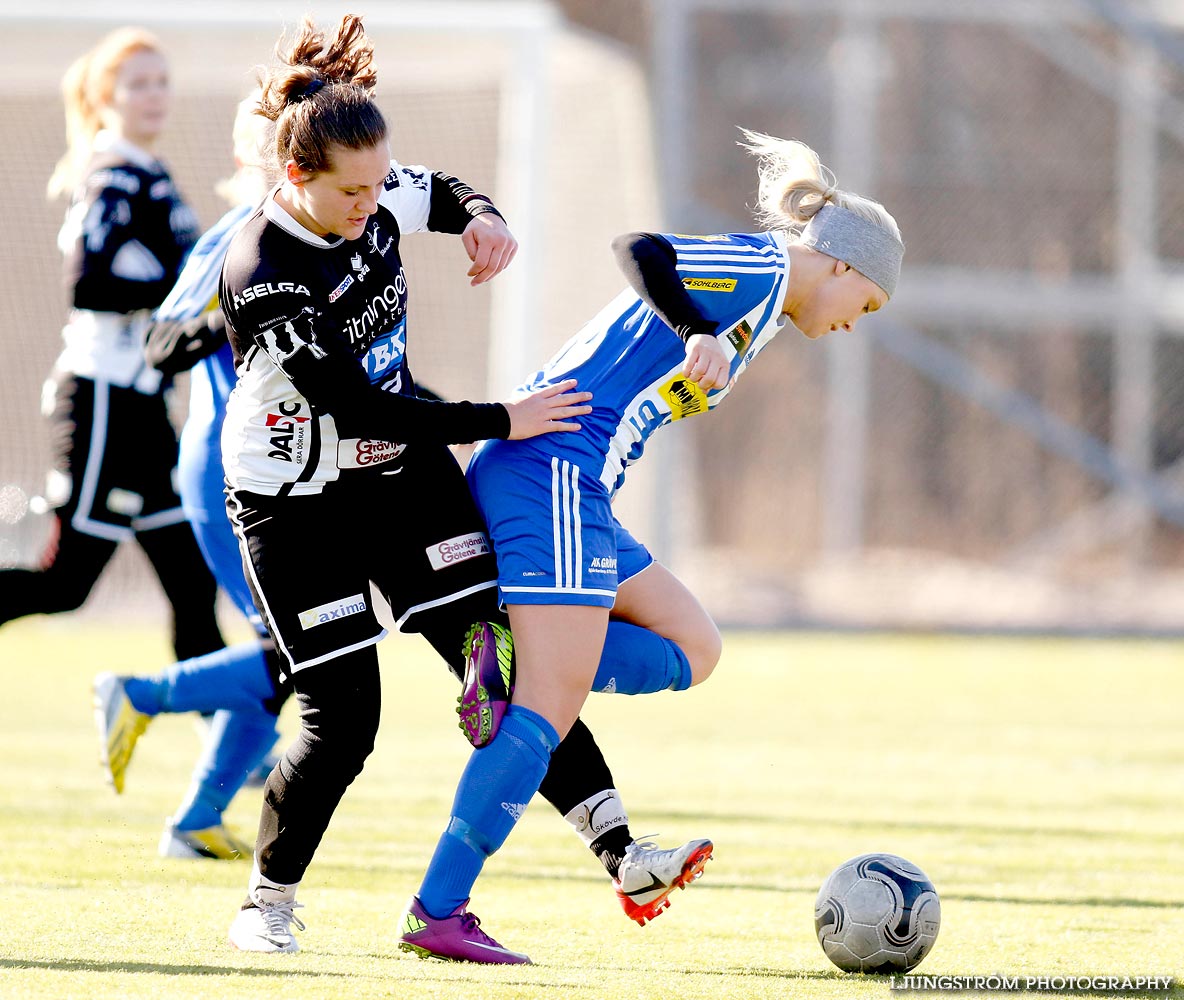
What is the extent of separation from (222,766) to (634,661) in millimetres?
1372

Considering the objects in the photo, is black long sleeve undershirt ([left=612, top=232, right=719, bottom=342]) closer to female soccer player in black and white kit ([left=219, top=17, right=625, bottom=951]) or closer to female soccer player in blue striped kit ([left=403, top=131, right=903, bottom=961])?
female soccer player in blue striped kit ([left=403, top=131, right=903, bottom=961])

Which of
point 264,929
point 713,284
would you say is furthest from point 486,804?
point 713,284

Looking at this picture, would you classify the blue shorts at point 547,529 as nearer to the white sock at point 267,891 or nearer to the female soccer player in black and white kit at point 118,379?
the white sock at point 267,891

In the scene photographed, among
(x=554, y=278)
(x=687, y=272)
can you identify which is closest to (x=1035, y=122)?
(x=554, y=278)

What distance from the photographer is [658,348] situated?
370 centimetres

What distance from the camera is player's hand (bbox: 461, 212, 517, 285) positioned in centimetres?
378

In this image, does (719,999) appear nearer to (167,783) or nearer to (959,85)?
(167,783)

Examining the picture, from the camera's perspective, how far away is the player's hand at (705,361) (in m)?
3.41

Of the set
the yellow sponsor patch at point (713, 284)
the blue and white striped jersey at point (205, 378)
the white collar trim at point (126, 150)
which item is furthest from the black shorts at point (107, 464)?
the yellow sponsor patch at point (713, 284)

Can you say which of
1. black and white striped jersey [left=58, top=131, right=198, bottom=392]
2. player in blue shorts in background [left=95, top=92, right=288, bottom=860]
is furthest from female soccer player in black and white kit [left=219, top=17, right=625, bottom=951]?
black and white striped jersey [left=58, top=131, right=198, bottom=392]

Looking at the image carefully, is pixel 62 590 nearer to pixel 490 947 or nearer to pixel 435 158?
pixel 490 947

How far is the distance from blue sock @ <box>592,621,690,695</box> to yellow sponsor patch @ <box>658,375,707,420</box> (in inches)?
18.8

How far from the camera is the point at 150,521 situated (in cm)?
548

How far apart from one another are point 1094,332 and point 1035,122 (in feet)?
5.94
